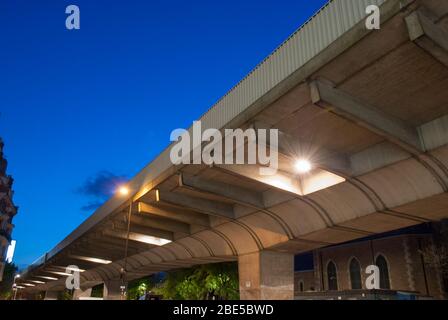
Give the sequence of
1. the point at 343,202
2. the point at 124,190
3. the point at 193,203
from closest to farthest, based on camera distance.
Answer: the point at 343,202
the point at 193,203
the point at 124,190

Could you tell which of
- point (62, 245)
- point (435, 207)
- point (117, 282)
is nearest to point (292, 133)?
point (435, 207)

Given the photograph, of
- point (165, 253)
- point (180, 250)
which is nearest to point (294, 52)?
point (180, 250)

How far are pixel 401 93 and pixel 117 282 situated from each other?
50.2 meters

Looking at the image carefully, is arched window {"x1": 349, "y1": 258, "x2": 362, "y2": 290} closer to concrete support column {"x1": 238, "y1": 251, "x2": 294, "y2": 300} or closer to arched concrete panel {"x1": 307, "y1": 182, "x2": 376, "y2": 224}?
concrete support column {"x1": 238, "y1": 251, "x2": 294, "y2": 300}

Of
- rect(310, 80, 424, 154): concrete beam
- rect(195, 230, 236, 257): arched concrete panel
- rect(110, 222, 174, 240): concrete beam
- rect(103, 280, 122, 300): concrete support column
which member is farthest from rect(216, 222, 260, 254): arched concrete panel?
rect(103, 280, 122, 300): concrete support column

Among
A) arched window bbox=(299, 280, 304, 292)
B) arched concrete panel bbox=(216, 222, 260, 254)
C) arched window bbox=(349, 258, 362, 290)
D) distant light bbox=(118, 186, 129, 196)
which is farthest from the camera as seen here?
arched window bbox=(299, 280, 304, 292)

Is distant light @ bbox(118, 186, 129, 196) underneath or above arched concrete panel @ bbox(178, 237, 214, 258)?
above

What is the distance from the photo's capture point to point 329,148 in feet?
46.0

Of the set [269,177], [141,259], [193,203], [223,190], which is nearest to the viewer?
[269,177]

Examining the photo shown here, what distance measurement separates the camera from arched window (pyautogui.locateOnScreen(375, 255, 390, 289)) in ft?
147

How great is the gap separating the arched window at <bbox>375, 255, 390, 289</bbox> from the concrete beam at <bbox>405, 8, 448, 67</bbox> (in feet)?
142

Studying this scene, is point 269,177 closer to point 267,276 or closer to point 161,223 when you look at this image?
point 267,276

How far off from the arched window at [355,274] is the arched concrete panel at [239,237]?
96.1ft

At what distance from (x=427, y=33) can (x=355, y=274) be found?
1840 inches
